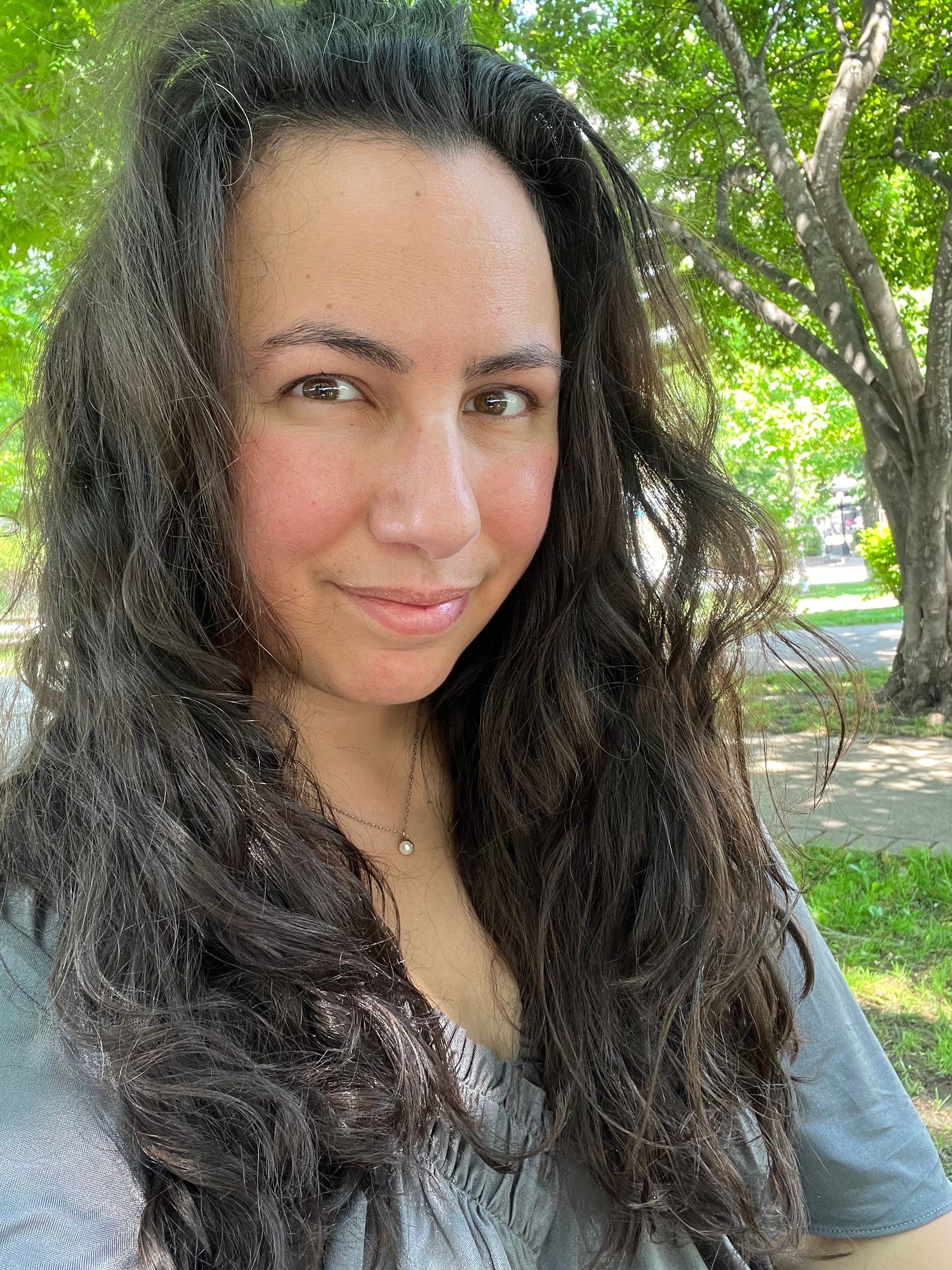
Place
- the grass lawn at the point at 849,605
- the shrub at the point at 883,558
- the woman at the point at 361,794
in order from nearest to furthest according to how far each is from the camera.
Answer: the woman at the point at 361,794 → the shrub at the point at 883,558 → the grass lawn at the point at 849,605

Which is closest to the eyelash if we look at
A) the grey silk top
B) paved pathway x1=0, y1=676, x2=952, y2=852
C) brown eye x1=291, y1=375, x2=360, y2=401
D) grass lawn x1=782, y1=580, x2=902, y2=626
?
brown eye x1=291, y1=375, x2=360, y2=401

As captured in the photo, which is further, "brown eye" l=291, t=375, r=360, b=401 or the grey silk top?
"brown eye" l=291, t=375, r=360, b=401

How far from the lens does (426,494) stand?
1.22 m

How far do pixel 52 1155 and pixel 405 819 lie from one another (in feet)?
2.32

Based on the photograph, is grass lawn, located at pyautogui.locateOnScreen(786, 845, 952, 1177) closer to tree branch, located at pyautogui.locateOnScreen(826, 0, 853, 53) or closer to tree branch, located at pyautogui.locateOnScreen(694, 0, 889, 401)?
tree branch, located at pyautogui.locateOnScreen(694, 0, 889, 401)

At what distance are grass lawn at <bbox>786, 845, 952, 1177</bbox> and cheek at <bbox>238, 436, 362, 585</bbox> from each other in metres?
2.24

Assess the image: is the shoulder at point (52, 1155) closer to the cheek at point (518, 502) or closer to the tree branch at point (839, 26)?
the cheek at point (518, 502)

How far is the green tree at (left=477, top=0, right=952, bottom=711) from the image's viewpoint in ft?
21.3

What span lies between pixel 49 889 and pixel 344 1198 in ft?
1.52

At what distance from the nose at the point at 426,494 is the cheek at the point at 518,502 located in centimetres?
8

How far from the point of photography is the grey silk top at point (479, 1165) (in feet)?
3.17

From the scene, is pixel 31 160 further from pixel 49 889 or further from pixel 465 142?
pixel 49 889

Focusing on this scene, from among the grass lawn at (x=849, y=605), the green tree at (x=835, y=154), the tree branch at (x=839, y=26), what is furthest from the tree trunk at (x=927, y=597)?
the grass lawn at (x=849, y=605)

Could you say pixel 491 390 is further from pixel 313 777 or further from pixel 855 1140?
pixel 855 1140
